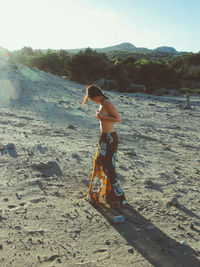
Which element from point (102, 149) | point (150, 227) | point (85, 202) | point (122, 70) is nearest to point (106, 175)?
point (102, 149)

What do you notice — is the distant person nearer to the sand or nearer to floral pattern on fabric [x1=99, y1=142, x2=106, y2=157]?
floral pattern on fabric [x1=99, y1=142, x2=106, y2=157]

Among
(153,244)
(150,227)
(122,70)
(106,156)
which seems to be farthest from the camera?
(122,70)

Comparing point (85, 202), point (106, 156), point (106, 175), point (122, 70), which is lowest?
point (85, 202)

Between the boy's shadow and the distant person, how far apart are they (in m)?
0.25

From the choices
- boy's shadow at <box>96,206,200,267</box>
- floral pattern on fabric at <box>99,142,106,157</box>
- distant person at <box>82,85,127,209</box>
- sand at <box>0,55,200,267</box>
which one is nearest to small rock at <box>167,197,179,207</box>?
sand at <box>0,55,200,267</box>

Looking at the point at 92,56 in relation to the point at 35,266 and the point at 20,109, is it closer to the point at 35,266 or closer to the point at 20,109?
the point at 20,109

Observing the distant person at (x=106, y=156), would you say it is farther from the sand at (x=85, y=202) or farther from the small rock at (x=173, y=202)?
the small rock at (x=173, y=202)

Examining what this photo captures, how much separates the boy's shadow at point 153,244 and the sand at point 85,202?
12mm

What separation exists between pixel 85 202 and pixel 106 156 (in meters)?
0.85

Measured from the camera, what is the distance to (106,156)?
3.34 meters

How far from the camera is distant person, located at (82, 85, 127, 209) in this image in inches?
126

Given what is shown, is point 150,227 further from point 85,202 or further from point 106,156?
point 106,156

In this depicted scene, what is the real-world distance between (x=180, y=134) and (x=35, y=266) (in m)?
7.26

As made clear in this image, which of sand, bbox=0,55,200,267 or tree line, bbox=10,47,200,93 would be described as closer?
sand, bbox=0,55,200,267
